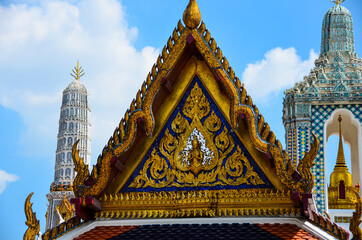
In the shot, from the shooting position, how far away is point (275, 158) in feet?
32.0

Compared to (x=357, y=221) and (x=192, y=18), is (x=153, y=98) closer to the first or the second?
(x=192, y=18)

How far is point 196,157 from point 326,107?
1838 cm

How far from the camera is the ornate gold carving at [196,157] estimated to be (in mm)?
10211

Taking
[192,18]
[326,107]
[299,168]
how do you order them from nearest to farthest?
A: [299,168] < [192,18] < [326,107]

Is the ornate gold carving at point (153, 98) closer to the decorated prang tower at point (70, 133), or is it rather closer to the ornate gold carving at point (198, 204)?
the ornate gold carving at point (198, 204)

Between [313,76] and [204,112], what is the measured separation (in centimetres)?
1881

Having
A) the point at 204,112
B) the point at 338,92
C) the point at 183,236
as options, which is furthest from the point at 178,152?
the point at 338,92

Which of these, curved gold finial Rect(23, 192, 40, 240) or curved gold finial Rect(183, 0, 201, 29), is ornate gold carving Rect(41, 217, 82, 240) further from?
curved gold finial Rect(183, 0, 201, 29)

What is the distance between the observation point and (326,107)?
2798 cm

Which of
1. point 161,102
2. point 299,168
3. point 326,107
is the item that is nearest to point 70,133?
point 326,107

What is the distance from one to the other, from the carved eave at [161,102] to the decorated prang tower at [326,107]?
1661cm

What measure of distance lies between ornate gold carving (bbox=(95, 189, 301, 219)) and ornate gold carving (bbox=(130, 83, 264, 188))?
172 millimetres

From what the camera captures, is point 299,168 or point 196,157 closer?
point 299,168

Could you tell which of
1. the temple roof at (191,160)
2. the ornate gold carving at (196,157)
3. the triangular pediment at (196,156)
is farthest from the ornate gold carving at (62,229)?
the ornate gold carving at (196,157)
